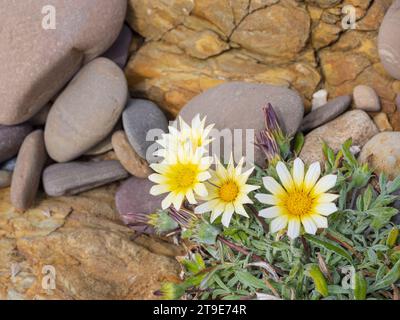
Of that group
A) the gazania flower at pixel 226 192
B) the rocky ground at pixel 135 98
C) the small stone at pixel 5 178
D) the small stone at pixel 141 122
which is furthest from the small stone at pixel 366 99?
the small stone at pixel 5 178

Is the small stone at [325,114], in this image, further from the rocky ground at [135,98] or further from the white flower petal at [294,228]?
Answer: the white flower petal at [294,228]

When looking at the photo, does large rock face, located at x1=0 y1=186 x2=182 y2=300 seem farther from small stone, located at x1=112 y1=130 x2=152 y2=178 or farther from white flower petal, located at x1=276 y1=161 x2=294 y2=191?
white flower petal, located at x1=276 y1=161 x2=294 y2=191

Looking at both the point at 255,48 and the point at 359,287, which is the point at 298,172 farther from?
the point at 255,48

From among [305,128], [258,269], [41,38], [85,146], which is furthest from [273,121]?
[41,38]

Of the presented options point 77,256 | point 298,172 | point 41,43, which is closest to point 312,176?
point 298,172

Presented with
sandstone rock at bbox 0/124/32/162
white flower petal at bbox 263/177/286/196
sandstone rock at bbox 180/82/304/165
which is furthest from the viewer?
sandstone rock at bbox 0/124/32/162

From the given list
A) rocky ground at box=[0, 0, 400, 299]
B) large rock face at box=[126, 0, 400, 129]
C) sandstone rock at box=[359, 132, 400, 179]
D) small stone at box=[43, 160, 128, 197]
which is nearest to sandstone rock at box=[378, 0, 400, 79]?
rocky ground at box=[0, 0, 400, 299]

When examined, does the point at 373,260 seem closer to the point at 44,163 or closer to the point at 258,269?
the point at 258,269
